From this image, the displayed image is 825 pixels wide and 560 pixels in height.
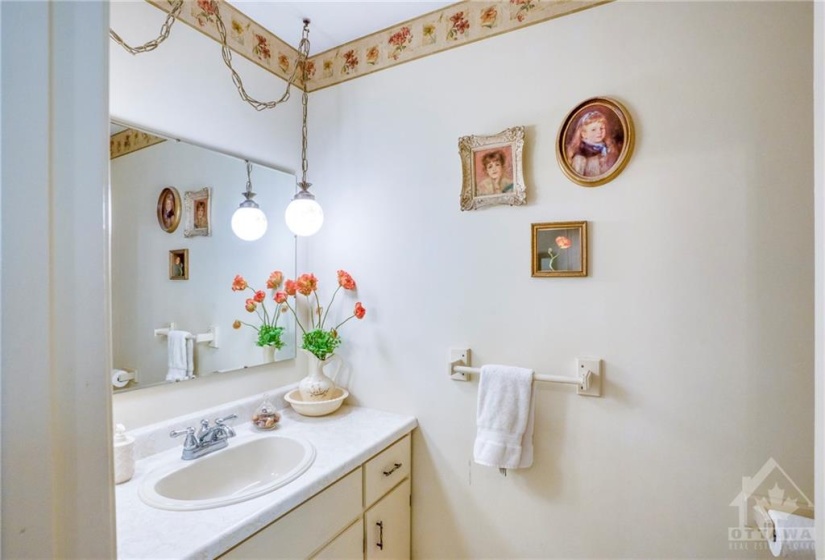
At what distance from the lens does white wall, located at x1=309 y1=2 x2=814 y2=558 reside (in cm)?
108

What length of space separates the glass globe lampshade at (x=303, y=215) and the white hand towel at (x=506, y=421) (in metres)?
0.95

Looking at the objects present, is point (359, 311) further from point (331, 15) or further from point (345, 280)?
point (331, 15)

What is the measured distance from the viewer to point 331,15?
1543 millimetres

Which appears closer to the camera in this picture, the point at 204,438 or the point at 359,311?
the point at 204,438

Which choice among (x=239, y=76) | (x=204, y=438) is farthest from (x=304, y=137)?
(x=204, y=438)

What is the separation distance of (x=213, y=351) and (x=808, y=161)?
6.56 feet

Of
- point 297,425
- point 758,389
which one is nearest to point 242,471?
point 297,425

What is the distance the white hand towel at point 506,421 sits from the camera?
51.8 inches

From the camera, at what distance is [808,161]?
104 centimetres

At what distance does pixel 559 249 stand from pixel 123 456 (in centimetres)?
150

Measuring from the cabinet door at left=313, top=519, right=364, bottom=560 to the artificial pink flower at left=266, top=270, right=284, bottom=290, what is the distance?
98 centimetres

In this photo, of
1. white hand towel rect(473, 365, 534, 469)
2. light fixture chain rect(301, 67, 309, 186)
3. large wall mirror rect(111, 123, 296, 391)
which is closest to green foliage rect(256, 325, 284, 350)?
large wall mirror rect(111, 123, 296, 391)

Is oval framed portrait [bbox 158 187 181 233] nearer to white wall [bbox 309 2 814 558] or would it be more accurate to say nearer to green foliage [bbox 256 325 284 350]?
green foliage [bbox 256 325 284 350]

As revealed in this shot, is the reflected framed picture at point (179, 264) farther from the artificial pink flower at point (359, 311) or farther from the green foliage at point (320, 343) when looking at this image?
the artificial pink flower at point (359, 311)
